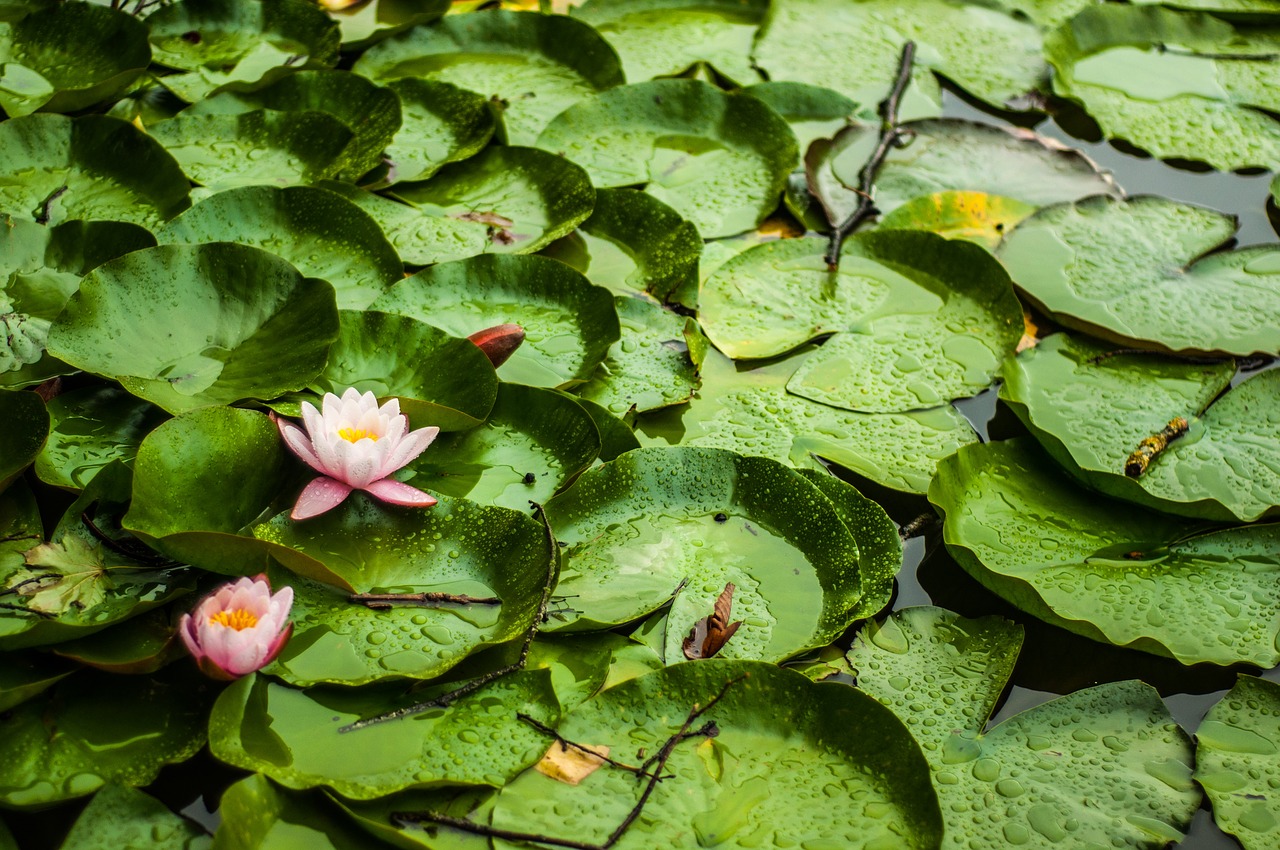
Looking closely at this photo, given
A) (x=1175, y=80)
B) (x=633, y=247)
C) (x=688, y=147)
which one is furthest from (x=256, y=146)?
(x=1175, y=80)

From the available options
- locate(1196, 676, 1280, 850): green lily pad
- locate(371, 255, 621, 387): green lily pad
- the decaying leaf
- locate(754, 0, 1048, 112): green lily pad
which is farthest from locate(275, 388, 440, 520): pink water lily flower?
locate(754, 0, 1048, 112): green lily pad

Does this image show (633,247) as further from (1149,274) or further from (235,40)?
(235,40)

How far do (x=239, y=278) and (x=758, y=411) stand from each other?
1058 mm

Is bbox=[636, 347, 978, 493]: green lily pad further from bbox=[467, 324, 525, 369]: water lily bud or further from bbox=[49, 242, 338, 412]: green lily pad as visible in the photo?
bbox=[49, 242, 338, 412]: green lily pad

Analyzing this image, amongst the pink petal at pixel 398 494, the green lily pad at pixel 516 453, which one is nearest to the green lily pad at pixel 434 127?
the green lily pad at pixel 516 453

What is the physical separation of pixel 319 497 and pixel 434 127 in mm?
1389

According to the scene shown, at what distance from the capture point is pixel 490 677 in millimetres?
1570

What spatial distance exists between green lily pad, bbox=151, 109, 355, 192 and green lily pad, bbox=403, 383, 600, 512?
34.8 inches

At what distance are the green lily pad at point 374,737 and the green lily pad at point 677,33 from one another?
2089mm

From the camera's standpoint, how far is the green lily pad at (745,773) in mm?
1446

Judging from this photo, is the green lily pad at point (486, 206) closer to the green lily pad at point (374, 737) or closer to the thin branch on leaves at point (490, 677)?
the thin branch on leaves at point (490, 677)

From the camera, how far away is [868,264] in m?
2.51

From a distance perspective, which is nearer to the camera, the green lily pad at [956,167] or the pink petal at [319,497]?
the pink petal at [319,497]

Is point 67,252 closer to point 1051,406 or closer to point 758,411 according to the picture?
point 758,411
